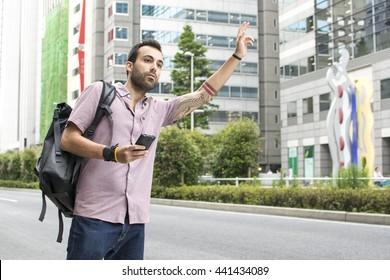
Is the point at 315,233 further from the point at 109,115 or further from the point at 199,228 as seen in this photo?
the point at 109,115

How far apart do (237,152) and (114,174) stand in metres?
23.8

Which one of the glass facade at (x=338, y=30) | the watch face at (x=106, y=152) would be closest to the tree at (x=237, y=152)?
the glass facade at (x=338, y=30)

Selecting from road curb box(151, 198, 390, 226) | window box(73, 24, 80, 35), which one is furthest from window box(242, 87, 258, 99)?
road curb box(151, 198, 390, 226)

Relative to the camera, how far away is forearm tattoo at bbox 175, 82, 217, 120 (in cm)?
311

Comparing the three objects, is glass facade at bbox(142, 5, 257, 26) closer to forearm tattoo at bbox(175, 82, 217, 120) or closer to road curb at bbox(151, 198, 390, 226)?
road curb at bbox(151, 198, 390, 226)

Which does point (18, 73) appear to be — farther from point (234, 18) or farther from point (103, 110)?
point (103, 110)

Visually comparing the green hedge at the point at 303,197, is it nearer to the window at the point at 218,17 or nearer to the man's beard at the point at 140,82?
the man's beard at the point at 140,82

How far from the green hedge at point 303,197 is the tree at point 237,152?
468 centimetres

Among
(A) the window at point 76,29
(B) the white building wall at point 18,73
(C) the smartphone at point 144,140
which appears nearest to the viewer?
(C) the smartphone at point 144,140

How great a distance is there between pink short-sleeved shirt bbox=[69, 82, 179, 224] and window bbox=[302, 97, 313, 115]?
4360 centimetres

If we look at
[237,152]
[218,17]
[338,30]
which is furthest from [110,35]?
[237,152]

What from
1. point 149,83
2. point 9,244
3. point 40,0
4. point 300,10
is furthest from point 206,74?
point 40,0

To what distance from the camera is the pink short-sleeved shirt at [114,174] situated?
263cm

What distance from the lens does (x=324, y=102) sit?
1713 inches
